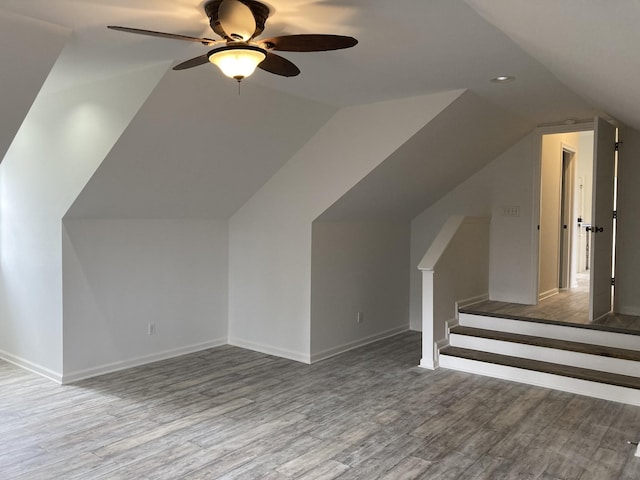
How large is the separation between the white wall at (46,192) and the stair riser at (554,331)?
3.77 m

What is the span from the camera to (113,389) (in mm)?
4309

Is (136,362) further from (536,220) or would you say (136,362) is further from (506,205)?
(536,220)

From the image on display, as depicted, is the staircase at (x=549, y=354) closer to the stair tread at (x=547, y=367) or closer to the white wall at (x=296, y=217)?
the stair tread at (x=547, y=367)

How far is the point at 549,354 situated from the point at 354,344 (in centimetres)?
196

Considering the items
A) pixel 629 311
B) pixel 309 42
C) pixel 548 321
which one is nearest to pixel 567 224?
pixel 629 311

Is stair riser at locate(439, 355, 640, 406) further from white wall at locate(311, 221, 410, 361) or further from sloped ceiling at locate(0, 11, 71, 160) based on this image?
sloped ceiling at locate(0, 11, 71, 160)

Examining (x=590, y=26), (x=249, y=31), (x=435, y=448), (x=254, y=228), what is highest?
(x=249, y=31)

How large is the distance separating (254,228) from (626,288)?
4.04 m

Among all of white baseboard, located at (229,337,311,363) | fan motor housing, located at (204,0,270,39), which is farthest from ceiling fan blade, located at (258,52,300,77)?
white baseboard, located at (229,337,311,363)

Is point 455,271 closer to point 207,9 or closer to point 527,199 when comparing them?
point 527,199

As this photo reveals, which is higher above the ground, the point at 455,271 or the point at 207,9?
the point at 207,9

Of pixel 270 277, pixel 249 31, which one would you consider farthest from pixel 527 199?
pixel 249 31

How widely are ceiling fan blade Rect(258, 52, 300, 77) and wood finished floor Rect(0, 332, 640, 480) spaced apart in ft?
7.26

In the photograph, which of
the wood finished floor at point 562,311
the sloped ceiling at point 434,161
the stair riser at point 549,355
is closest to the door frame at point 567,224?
the wood finished floor at point 562,311
